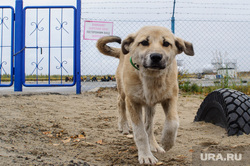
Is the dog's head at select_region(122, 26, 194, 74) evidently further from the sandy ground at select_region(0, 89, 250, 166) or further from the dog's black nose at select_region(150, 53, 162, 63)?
the sandy ground at select_region(0, 89, 250, 166)

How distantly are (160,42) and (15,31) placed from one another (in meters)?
6.46

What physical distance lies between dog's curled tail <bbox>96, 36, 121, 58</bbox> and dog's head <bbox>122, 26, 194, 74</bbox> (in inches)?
22.7

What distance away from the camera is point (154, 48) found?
2217 millimetres

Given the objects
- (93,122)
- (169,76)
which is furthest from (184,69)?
(169,76)

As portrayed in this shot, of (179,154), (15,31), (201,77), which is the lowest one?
(179,154)

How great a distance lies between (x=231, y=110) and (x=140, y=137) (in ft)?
3.96

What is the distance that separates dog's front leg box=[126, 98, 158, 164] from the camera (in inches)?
88.4

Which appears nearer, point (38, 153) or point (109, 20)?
point (38, 153)

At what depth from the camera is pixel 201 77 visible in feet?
27.7

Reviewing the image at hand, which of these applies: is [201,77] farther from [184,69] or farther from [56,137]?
[56,137]

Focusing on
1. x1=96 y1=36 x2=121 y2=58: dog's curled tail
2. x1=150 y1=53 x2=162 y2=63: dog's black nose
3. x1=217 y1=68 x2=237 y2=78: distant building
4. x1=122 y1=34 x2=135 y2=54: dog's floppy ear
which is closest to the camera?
x1=150 y1=53 x2=162 y2=63: dog's black nose

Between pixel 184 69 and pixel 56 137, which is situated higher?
pixel 184 69

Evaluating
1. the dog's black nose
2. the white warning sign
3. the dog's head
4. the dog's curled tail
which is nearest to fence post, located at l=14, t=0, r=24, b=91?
the white warning sign

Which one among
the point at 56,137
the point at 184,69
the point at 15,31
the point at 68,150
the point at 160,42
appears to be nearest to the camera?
the point at 160,42
